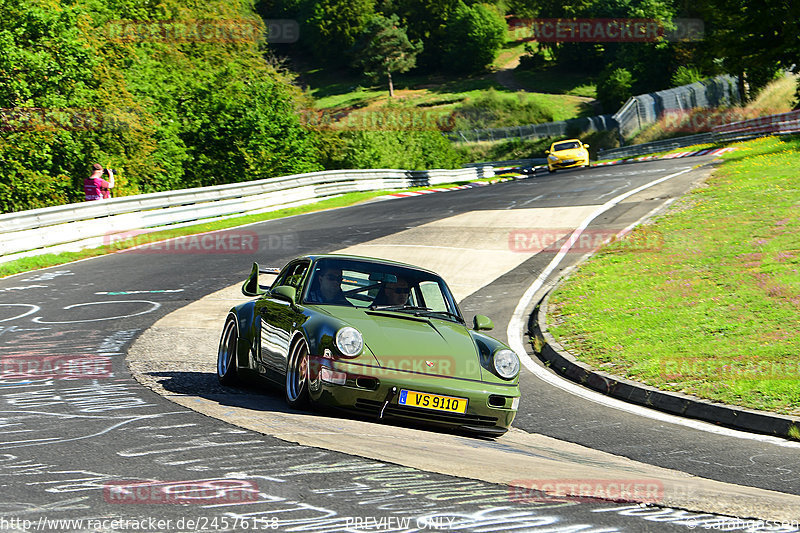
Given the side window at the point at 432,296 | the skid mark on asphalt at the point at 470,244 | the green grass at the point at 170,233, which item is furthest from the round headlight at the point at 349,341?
the green grass at the point at 170,233

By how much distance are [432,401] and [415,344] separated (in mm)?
570

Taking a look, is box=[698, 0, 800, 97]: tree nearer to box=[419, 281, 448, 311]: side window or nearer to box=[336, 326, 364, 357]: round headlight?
box=[419, 281, 448, 311]: side window

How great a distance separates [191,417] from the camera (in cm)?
711

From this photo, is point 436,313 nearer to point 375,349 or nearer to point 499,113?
point 375,349

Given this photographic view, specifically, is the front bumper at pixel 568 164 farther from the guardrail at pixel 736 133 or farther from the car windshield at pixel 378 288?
the car windshield at pixel 378 288

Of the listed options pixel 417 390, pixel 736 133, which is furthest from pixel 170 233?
pixel 736 133

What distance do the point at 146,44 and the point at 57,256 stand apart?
2238 centimetres

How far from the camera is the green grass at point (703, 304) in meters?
10.1

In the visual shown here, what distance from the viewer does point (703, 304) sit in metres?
13.4

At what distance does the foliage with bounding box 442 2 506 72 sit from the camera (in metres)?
134

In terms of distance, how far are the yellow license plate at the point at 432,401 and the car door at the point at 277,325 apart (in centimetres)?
131

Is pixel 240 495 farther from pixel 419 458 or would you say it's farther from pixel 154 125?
pixel 154 125

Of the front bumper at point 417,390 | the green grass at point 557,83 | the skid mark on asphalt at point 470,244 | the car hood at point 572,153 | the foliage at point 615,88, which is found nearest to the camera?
the front bumper at point 417,390

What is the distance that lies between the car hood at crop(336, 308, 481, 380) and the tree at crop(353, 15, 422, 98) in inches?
4871
